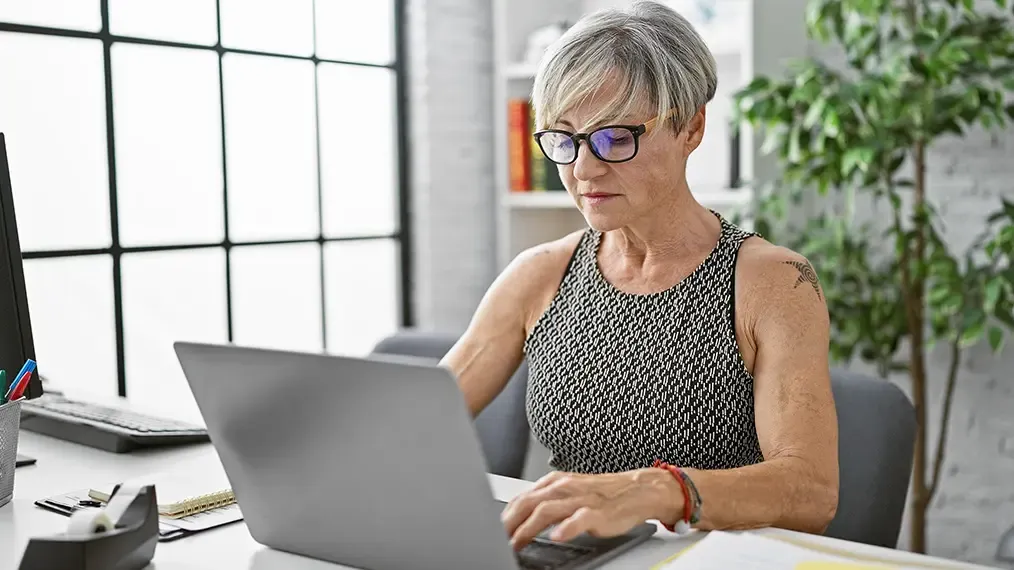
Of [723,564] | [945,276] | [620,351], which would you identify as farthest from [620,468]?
[945,276]

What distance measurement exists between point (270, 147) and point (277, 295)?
0.40 m

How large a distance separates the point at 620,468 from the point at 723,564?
57 cm

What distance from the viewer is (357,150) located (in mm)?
3117

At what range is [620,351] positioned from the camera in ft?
5.20

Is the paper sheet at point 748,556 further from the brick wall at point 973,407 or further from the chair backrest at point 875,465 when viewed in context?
the brick wall at point 973,407

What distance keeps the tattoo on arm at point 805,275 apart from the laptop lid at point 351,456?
72cm

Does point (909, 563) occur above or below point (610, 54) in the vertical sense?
below

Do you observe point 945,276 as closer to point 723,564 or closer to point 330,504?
point 723,564

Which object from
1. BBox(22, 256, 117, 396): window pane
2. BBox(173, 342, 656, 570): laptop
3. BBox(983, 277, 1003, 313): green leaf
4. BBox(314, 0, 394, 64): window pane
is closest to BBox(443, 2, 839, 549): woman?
BBox(173, 342, 656, 570): laptop

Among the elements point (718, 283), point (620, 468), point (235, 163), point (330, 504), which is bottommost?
point (620, 468)

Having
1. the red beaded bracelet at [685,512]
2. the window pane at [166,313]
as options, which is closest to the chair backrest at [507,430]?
the red beaded bracelet at [685,512]

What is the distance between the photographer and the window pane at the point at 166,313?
2.61 metres

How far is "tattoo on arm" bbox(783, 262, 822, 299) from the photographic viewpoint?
1491 millimetres

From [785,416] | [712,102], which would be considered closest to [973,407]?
[712,102]
